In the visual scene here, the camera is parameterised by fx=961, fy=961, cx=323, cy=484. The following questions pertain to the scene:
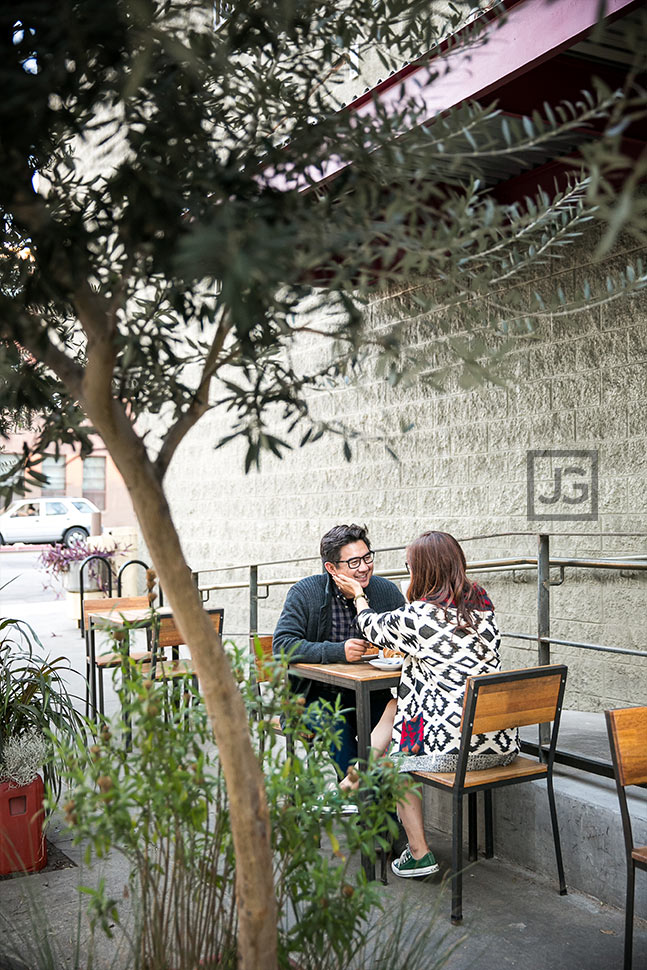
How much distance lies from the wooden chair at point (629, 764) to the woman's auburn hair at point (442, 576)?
80cm

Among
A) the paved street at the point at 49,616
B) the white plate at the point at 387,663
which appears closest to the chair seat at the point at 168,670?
the paved street at the point at 49,616

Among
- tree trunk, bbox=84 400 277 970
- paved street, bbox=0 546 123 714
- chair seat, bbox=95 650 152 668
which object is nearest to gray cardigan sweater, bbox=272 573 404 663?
chair seat, bbox=95 650 152 668

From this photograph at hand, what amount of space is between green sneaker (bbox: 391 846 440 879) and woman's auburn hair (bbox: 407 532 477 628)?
887mm

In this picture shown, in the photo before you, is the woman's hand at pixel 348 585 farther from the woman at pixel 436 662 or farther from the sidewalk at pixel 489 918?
the sidewalk at pixel 489 918

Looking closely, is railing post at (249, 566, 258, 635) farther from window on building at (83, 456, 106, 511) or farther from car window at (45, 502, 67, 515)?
window on building at (83, 456, 106, 511)

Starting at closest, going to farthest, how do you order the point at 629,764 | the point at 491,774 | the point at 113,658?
the point at 113,658
the point at 629,764
the point at 491,774

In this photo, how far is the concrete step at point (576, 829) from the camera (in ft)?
10.9

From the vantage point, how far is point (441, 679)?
349 centimetres

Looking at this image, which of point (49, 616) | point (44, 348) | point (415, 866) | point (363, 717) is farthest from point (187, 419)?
point (49, 616)

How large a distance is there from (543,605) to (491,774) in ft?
2.72

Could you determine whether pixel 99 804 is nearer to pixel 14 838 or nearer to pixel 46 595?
pixel 14 838

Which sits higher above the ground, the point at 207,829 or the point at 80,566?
the point at 80,566

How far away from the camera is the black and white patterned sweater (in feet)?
11.3

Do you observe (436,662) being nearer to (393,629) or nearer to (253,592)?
(393,629)
